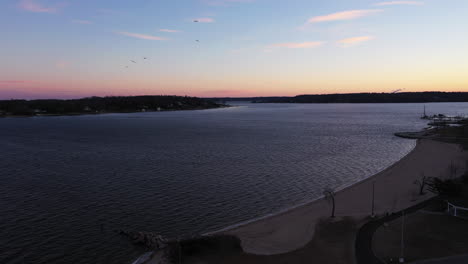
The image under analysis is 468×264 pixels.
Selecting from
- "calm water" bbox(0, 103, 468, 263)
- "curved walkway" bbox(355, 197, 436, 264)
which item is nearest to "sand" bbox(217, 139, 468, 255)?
"curved walkway" bbox(355, 197, 436, 264)

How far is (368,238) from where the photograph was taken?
19.9 meters

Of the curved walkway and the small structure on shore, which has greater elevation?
the small structure on shore

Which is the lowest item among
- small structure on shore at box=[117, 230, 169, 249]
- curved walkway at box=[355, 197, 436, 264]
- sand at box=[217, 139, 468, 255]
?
sand at box=[217, 139, 468, 255]

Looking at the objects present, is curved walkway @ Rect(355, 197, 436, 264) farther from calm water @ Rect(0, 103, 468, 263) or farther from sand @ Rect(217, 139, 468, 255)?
calm water @ Rect(0, 103, 468, 263)

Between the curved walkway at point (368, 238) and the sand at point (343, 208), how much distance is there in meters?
1.13

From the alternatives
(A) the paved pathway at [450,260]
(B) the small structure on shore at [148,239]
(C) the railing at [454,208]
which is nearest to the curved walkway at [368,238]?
(C) the railing at [454,208]

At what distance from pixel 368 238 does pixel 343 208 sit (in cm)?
633

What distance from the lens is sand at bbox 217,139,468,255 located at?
20.3m

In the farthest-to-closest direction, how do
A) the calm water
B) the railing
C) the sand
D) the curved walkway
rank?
the railing, the calm water, the sand, the curved walkway

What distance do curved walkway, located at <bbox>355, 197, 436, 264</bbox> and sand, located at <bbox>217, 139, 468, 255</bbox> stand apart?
1.13 meters

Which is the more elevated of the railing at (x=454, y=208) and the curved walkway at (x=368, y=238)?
the railing at (x=454, y=208)

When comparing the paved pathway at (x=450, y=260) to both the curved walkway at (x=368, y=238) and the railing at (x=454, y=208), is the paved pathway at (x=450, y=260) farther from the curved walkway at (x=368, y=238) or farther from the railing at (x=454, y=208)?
the railing at (x=454, y=208)

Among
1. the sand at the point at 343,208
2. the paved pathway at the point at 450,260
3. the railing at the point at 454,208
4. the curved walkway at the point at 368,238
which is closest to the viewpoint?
the paved pathway at the point at 450,260

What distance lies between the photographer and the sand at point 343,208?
20.3 m
